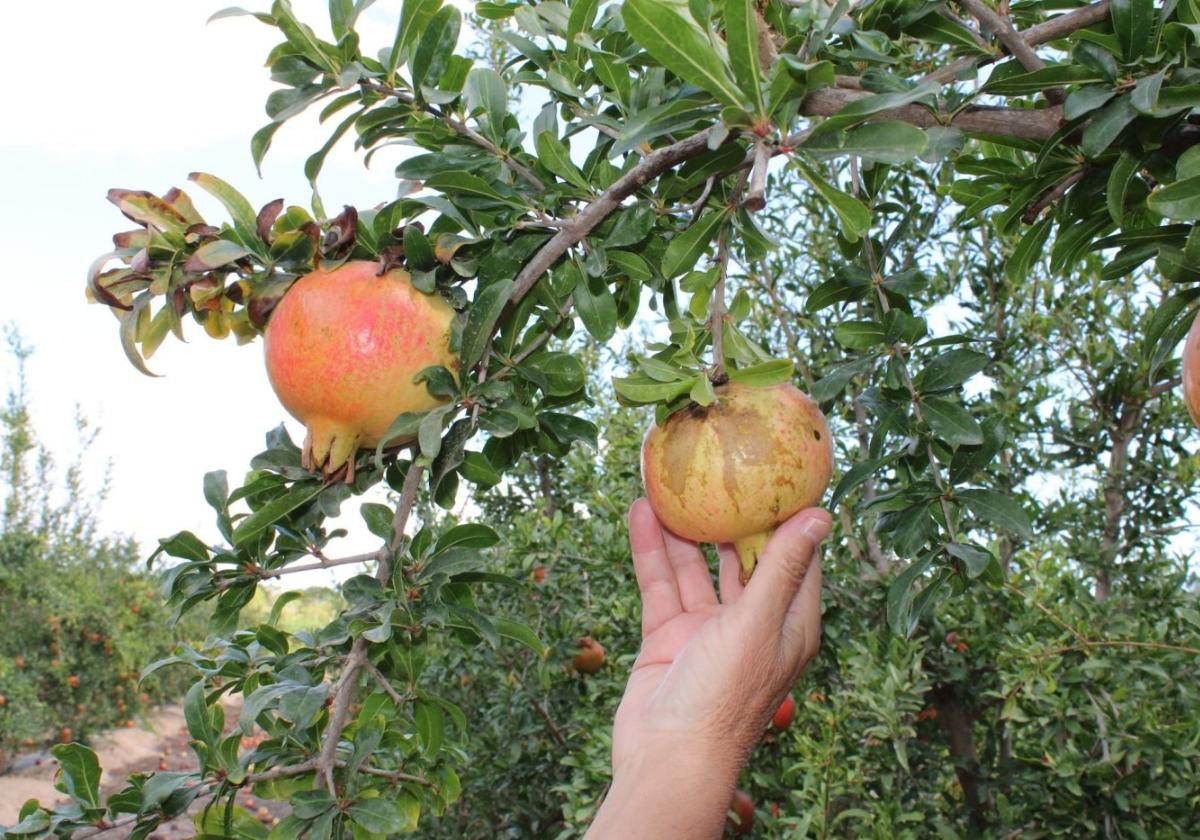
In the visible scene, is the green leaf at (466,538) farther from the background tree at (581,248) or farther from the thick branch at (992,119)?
the thick branch at (992,119)

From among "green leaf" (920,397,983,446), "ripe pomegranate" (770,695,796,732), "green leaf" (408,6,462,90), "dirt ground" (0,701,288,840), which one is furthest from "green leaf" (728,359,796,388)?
"dirt ground" (0,701,288,840)

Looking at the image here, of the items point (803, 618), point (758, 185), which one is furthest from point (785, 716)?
point (758, 185)

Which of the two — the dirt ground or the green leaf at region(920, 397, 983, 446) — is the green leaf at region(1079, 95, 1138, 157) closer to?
the green leaf at region(920, 397, 983, 446)


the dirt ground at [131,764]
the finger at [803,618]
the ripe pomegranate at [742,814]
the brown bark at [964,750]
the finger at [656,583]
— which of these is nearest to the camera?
the finger at [803,618]

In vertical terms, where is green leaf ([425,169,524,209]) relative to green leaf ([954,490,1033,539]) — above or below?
above

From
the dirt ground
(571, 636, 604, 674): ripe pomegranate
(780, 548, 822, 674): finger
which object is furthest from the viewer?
the dirt ground

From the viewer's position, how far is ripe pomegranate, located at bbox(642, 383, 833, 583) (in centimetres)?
97

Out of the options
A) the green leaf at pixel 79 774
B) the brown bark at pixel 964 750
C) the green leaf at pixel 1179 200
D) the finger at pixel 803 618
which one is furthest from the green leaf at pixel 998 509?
the brown bark at pixel 964 750

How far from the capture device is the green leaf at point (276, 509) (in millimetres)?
1052

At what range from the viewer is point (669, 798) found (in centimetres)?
121

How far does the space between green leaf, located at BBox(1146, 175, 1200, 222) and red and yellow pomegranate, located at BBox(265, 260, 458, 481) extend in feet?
2.18

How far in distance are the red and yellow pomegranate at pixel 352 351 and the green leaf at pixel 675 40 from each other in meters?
0.38

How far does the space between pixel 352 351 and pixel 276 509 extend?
0.23 meters

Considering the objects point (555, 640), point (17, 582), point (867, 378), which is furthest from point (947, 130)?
point (17, 582)
